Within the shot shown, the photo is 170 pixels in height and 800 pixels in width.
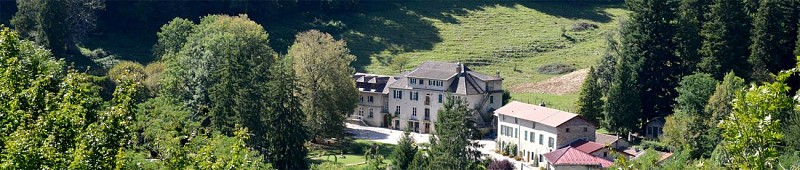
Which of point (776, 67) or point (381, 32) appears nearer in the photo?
point (776, 67)

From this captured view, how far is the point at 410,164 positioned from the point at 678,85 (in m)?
23.6

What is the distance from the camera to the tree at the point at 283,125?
197 ft

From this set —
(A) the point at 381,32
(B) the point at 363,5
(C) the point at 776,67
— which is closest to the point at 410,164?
(C) the point at 776,67

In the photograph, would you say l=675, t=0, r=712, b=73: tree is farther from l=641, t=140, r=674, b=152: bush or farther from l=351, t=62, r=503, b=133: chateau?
l=351, t=62, r=503, b=133: chateau

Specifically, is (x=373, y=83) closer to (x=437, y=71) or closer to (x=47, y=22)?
(x=437, y=71)

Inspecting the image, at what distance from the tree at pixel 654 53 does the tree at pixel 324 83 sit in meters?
18.6

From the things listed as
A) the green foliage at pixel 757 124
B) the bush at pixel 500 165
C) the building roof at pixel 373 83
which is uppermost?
the building roof at pixel 373 83

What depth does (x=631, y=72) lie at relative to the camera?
228 ft

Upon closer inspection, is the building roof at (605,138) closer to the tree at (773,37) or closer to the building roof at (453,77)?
the tree at (773,37)

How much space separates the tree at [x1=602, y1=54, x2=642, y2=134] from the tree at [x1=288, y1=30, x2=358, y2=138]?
17.1 m

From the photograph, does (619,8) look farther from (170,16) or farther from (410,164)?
(410,164)

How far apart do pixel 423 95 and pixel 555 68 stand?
60.6 ft

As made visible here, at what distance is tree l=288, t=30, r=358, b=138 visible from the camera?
70.2m

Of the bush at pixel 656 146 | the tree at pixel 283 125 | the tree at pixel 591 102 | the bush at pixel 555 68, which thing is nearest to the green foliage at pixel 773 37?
the bush at pixel 656 146
